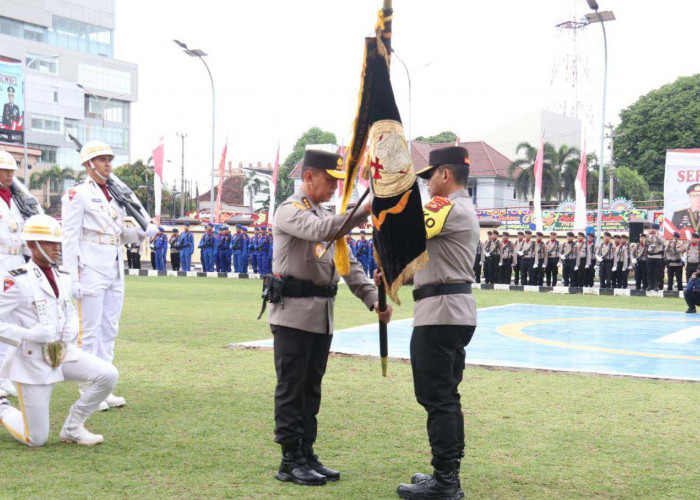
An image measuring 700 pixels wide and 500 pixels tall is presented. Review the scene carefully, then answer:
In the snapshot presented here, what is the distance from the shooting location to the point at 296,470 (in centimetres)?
470

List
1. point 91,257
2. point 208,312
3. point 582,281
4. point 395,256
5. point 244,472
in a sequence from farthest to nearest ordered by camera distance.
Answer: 1. point 582,281
2. point 208,312
3. point 91,257
4. point 244,472
5. point 395,256

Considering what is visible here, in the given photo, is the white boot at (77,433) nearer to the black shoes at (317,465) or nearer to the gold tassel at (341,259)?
the black shoes at (317,465)

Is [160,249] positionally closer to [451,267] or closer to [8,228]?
[8,228]

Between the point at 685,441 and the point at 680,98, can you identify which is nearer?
the point at 685,441

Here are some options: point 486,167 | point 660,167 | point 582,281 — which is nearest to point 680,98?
point 660,167

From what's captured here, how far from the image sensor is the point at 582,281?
81.8 feet

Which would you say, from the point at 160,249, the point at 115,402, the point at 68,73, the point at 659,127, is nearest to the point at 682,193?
the point at 160,249

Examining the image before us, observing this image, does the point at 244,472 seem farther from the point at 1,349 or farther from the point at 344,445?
the point at 1,349

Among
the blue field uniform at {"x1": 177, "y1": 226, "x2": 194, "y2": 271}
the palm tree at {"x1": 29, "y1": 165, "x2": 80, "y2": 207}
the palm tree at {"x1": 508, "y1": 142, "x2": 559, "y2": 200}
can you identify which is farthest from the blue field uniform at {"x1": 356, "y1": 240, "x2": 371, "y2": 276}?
the palm tree at {"x1": 29, "y1": 165, "x2": 80, "y2": 207}

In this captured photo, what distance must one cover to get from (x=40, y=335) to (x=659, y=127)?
203ft

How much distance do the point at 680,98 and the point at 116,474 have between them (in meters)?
62.6

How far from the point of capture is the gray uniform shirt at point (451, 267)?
182 inches

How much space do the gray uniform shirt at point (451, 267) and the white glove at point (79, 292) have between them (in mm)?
3200

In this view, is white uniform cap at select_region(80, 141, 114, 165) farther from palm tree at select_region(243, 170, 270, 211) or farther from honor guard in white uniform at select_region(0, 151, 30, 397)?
palm tree at select_region(243, 170, 270, 211)
